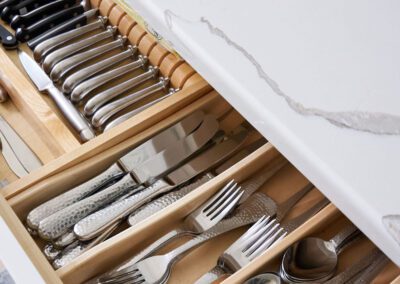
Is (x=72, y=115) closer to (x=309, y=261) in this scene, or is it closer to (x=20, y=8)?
(x=20, y=8)

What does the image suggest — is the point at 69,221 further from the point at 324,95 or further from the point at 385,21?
the point at 385,21

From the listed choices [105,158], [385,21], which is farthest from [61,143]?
[385,21]

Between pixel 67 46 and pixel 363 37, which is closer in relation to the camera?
pixel 363 37

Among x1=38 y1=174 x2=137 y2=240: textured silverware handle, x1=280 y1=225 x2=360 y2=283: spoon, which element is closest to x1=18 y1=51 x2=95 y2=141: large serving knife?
x1=38 y1=174 x2=137 y2=240: textured silverware handle

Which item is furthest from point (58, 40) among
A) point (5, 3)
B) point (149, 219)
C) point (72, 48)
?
point (149, 219)

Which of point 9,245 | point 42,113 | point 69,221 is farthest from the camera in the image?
point 42,113

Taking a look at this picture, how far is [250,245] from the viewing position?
75cm

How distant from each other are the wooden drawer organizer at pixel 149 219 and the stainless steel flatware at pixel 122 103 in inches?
2.9

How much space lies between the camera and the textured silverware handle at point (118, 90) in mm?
913

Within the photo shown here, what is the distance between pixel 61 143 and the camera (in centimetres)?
84

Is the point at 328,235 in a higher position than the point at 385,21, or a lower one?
lower

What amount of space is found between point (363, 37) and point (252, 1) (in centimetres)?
14

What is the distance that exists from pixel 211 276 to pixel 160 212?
9 centimetres

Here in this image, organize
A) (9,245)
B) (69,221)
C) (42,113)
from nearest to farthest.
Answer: (9,245) → (69,221) → (42,113)
